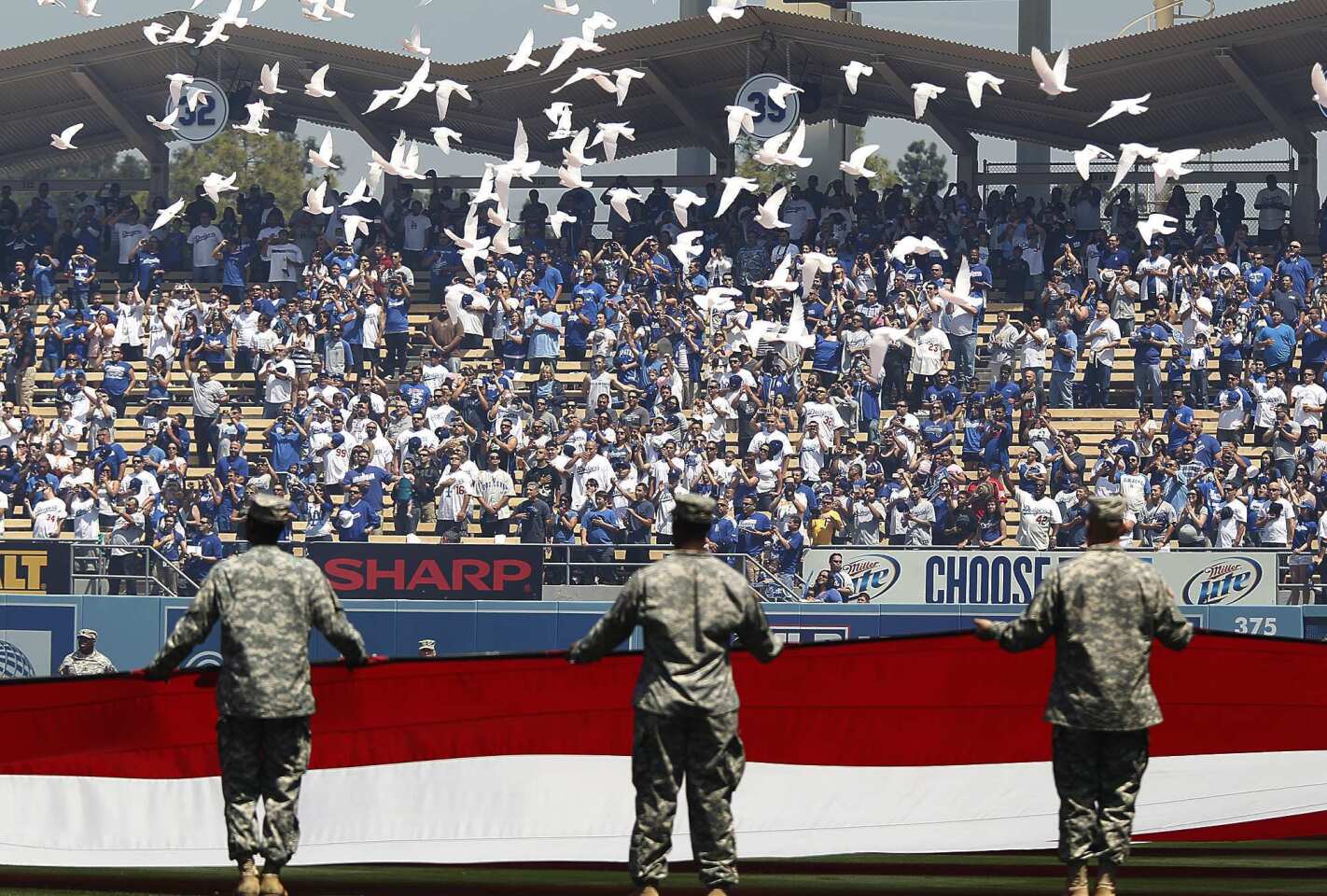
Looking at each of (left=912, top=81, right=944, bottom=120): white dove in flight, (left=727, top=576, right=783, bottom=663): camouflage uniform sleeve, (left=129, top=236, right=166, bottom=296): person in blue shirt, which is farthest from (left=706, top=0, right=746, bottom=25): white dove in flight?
(left=727, top=576, right=783, bottom=663): camouflage uniform sleeve

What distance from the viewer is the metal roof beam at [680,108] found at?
34.2m

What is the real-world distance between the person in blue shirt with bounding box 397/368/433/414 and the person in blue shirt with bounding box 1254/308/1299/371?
10.6 m

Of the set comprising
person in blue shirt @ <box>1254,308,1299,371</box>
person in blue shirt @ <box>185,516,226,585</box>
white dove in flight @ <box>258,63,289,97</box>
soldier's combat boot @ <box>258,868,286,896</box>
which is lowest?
soldier's combat boot @ <box>258,868,286,896</box>

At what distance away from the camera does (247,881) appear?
25.8 ft

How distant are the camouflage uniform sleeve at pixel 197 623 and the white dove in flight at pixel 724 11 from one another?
2426 cm

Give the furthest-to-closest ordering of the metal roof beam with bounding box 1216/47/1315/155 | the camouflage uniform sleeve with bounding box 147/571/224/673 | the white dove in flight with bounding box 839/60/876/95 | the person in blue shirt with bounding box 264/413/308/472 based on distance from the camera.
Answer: the metal roof beam with bounding box 1216/47/1315/155 < the white dove in flight with bounding box 839/60/876/95 < the person in blue shirt with bounding box 264/413/308/472 < the camouflage uniform sleeve with bounding box 147/571/224/673

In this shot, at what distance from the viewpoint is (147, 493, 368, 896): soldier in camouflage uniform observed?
792 centimetres

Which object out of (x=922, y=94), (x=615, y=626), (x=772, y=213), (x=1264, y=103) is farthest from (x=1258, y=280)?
(x=615, y=626)

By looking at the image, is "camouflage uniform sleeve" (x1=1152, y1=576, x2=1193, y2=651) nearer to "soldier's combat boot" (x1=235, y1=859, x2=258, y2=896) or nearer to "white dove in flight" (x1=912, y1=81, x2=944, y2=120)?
"soldier's combat boot" (x1=235, y1=859, x2=258, y2=896)

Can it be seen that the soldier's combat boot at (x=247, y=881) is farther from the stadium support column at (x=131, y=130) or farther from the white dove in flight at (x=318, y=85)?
the stadium support column at (x=131, y=130)

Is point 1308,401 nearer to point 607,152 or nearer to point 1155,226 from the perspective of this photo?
point 1155,226

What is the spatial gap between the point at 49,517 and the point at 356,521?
12.4 ft

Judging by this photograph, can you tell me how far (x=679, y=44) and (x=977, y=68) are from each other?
450cm

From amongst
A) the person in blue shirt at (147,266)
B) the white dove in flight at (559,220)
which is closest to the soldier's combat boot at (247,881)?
the white dove in flight at (559,220)
